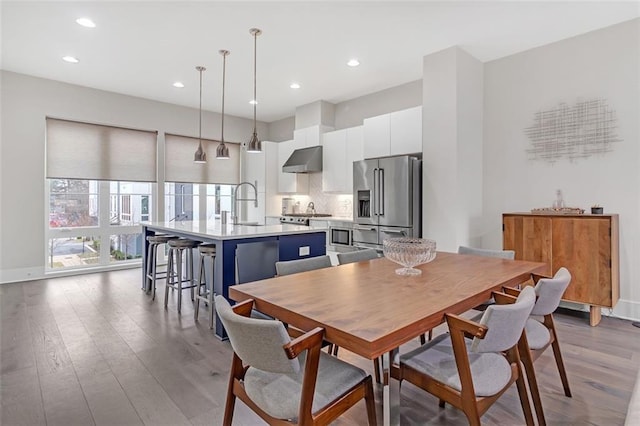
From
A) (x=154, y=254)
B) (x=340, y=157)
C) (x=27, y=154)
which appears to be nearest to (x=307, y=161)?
(x=340, y=157)

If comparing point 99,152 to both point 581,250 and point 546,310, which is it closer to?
point 546,310

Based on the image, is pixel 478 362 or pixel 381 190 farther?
pixel 381 190

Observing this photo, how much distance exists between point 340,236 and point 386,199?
1128 mm

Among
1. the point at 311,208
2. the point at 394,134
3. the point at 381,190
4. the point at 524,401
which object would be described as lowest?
the point at 524,401

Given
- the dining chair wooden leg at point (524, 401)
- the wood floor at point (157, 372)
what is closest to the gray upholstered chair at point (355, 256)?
the wood floor at point (157, 372)

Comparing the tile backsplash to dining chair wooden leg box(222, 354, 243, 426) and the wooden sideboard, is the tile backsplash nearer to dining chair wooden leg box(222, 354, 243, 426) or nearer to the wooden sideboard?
the wooden sideboard

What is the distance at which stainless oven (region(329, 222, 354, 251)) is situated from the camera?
5.12 metres

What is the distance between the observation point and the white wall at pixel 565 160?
337 cm

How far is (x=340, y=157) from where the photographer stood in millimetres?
5664

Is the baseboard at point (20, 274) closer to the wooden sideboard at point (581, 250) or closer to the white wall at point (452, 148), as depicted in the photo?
the white wall at point (452, 148)

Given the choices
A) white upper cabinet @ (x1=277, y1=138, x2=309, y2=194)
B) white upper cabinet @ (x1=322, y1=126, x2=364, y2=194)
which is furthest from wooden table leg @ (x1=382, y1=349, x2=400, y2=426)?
white upper cabinet @ (x1=277, y1=138, x2=309, y2=194)

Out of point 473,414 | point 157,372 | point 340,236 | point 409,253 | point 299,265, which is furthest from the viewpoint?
point 340,236

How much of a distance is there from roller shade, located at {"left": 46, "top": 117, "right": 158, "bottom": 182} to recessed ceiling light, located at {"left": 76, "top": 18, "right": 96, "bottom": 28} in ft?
7.78

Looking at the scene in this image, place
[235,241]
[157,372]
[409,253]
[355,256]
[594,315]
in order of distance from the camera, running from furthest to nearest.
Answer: [594,315] < [235,241] < [355,256] < [157,372] < [409,253]
